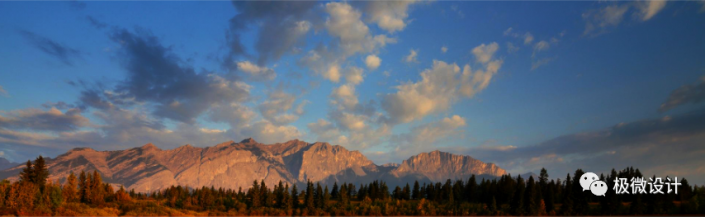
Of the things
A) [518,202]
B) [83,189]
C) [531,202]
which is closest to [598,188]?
[531,202]

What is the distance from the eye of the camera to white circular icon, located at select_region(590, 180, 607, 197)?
13362 centimetres

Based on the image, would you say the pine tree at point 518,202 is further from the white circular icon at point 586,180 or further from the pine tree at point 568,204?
the white circular icon at point 586,180

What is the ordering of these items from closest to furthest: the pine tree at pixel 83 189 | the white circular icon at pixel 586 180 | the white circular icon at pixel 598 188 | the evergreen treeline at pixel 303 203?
the evergreen treeline at pixel 303 203, the pine tree at pixel 83 189, the white circular icon at pixel 586 180, the white circular icon at pixel 598 188

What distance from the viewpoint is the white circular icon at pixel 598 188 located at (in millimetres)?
133625

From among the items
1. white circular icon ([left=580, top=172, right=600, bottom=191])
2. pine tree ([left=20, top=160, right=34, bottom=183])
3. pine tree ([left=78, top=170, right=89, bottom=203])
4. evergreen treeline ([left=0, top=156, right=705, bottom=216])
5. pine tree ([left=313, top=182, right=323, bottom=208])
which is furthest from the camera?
pine tree ([left=313, top=182, right=323, bottom=208])

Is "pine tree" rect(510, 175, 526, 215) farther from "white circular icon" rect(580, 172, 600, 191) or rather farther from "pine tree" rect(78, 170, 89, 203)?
"pine tree" rect(78, 170, 89, 203)

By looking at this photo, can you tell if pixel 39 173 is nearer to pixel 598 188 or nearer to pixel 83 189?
pixel 83 189

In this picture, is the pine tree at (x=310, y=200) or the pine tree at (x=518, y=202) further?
the pine tree at (x=310, y=200)

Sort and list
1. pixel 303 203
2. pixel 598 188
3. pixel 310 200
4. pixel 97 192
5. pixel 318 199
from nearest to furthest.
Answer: pixel 97 192 → pixel 598 188 → pixel 310 200 → pixel 318 199 → pixel 303 203

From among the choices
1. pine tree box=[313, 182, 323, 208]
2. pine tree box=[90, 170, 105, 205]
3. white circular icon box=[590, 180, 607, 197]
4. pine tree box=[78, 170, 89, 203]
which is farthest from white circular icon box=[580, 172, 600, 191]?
pine tree box=[78, 170, 89, 203]

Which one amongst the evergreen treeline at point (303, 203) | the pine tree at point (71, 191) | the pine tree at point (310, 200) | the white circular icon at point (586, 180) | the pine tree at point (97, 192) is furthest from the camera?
the pine tree at point (310, 200)

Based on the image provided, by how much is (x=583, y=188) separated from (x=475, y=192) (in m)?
52.5

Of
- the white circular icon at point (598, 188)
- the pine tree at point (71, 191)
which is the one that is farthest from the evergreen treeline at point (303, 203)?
the white circular icon at point (598, 188)

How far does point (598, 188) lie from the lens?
462ft
